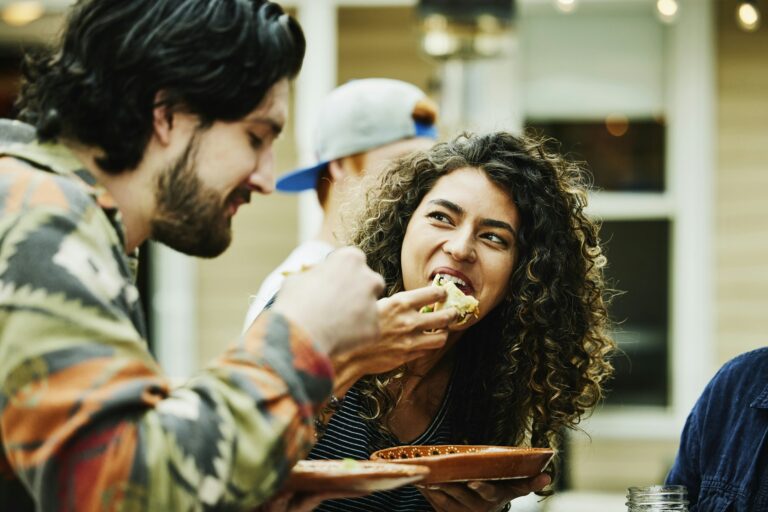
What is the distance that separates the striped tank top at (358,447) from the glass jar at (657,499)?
559 millimetres

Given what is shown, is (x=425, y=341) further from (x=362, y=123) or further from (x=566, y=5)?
(x=566, y=5)

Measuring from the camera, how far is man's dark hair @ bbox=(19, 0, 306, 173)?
1567 mm

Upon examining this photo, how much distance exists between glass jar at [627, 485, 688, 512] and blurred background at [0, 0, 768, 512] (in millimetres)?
4037

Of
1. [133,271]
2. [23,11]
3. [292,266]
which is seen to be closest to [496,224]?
[292,266]

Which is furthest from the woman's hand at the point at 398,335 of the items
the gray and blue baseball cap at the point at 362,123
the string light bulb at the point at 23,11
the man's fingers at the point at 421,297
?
the string light bulb at the point at 23,11

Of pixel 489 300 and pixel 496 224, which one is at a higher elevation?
pixel 496 224

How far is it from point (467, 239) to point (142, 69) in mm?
1196

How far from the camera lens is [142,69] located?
1.57 m

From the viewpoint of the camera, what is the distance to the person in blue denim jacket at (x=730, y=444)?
7.78 feet

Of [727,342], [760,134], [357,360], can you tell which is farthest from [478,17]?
[357,360]

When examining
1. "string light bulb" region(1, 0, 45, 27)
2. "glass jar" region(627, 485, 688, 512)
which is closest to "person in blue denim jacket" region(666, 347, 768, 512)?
"glass jar" region(627, 485, 688, 512)

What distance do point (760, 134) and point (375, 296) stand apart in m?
5.26

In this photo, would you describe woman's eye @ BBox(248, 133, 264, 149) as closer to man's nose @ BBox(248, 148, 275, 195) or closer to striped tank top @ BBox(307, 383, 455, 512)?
man's nose @ BBox(248, 148, 275, 195)

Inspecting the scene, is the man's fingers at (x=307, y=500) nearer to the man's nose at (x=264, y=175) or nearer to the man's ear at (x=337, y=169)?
the man's nose at (x=264, y=175)
